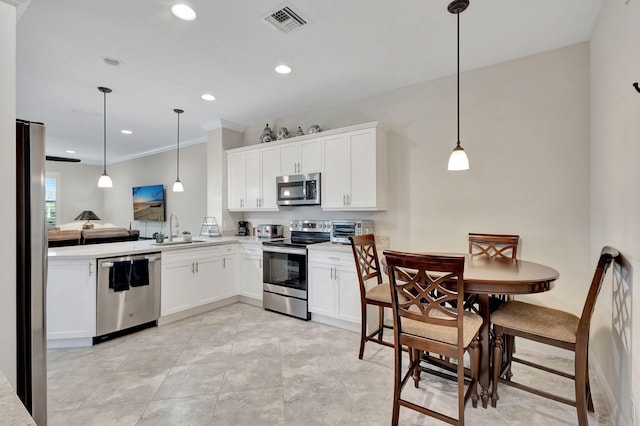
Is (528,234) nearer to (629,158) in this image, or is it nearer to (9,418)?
(629,158)

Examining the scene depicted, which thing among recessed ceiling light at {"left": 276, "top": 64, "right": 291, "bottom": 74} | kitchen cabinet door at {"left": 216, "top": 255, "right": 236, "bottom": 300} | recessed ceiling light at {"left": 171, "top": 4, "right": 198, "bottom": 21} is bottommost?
kitchen cabinet door at {"left": 216, "top": 255, "right": 236, "bottom": 300}

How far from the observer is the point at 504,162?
303cm

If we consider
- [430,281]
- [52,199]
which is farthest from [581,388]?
[52,199]

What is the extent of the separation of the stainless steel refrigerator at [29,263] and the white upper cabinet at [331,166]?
2740 mm

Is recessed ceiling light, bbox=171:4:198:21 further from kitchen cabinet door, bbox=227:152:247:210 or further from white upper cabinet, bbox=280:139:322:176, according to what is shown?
kitchen cabinet door, bbox=227:152:247:210

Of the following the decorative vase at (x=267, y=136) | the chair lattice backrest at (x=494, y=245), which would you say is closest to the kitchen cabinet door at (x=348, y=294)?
the chair lattice backrest at (x=494, y=245)

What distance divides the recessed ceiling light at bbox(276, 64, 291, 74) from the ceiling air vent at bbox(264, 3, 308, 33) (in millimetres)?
622

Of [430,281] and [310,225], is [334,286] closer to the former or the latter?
[310,225]

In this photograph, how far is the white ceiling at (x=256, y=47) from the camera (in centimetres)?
226

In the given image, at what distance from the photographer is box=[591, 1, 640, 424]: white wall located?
1.67 meters

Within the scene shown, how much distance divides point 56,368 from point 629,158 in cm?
446

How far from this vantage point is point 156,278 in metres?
3.58

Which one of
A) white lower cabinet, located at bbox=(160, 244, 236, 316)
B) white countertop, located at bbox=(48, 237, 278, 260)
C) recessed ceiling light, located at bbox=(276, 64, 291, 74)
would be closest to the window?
white countertop, located at bbox=(48, 237, 278, 260)

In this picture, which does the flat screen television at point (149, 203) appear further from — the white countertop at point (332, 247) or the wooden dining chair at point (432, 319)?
the wooden dining chair at point (432, 319)
